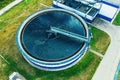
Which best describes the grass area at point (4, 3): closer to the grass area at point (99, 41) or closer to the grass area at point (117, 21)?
the grass area at point (99, 41)

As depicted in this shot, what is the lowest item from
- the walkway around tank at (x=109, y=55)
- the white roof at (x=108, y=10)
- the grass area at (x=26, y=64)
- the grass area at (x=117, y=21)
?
the grass area at (x=26, y=64)

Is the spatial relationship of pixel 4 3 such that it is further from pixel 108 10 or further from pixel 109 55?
pixel 109 55

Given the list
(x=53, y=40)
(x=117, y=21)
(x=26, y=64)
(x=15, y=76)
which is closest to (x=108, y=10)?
(x=117, y=21)

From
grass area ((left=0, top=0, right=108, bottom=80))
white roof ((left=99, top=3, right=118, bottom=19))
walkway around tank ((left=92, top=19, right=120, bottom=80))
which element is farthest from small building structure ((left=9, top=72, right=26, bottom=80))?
white roof ((left=99, top=3, right=118, bottom=19))

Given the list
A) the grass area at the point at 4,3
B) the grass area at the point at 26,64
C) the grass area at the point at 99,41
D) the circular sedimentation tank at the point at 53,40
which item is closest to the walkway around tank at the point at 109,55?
the grass area at the point at 99,41

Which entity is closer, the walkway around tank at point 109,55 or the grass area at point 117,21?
the walkway around tank at point 109,55

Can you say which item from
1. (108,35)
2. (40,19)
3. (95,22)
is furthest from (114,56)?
(40,19)
